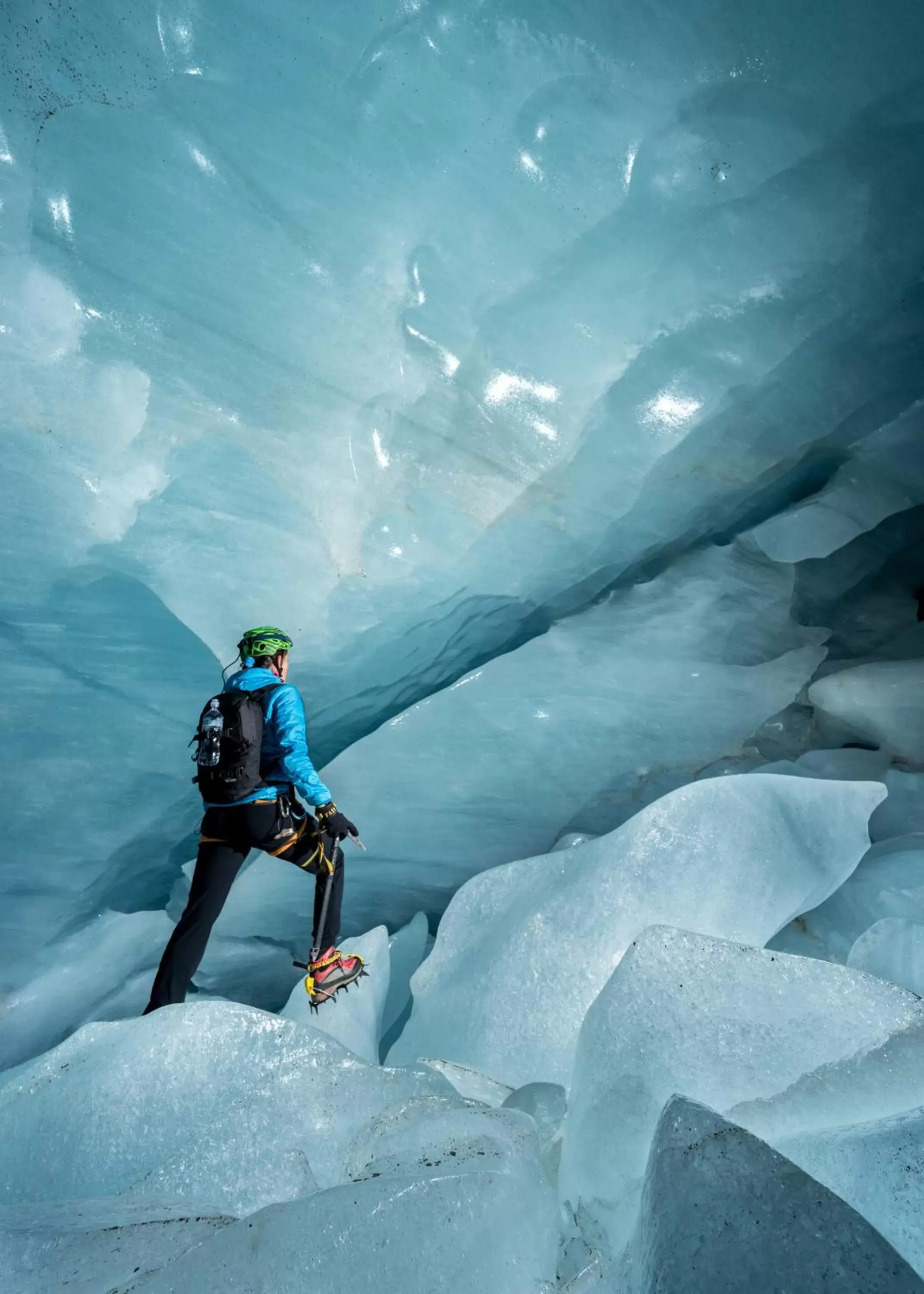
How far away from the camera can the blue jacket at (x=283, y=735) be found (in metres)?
1.84

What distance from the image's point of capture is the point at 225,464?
1.97 metres

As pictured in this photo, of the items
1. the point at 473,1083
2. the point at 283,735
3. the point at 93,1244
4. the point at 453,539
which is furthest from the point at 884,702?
the point at 93,1244

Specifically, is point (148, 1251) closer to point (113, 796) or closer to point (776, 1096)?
point (776, 1096)

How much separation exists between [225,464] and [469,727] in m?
0.93

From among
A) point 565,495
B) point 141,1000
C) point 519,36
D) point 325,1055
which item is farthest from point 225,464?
point 141,1000

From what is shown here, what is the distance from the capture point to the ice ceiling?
1837mm

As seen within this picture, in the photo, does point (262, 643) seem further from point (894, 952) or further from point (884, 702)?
point (884, 702)

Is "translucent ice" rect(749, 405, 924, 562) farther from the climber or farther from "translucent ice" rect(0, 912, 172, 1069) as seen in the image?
"translucent ice" rect(0, 912, 172, 1069)

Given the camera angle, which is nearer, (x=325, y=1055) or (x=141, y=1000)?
(x=325, y=1055)

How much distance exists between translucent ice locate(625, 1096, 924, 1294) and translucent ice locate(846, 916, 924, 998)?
0.86m

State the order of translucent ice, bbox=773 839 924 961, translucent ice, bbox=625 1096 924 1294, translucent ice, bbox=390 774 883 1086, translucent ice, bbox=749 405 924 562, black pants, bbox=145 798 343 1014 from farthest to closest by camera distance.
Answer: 1. translucent ice, bbox=749 405 924 562
2. translucent ice, bbox=773 839 924 961
3. black pants, bbox=145 798 343 1014
4. translucent ice, bbox=390 774 883 1086
5. translucent ice, bbox=625 1096 924 1294

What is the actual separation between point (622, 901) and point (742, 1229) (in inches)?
35.6

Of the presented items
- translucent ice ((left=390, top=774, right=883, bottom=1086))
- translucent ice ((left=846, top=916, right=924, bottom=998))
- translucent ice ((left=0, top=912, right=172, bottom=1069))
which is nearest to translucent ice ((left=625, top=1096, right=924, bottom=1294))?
translucent ice ((left=390, top=774, right=883, bottom=1086))

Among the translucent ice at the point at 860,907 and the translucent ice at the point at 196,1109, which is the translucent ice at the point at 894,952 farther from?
the translucent ice at the point at 196,1109
